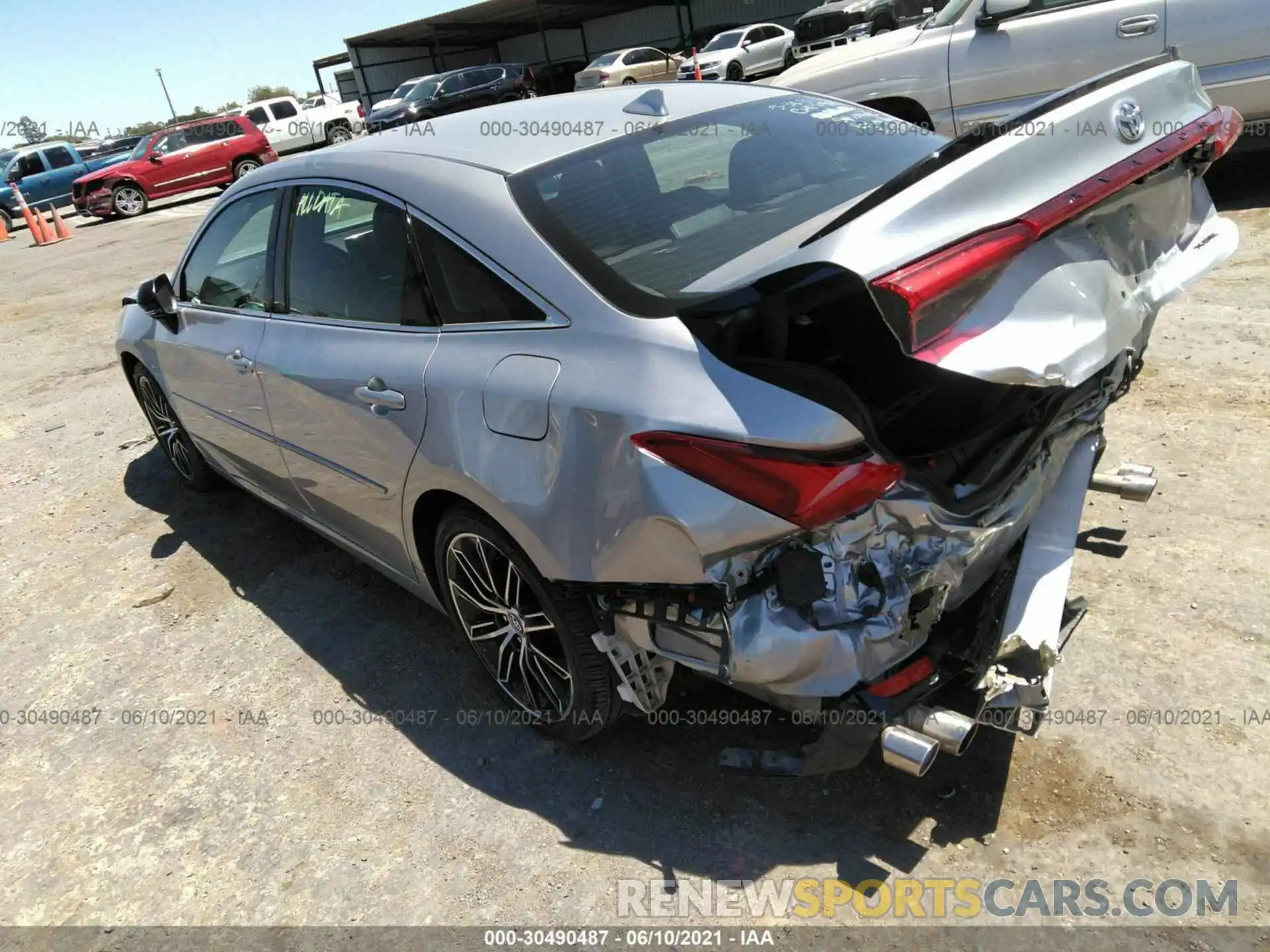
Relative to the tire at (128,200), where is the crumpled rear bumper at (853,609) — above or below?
below

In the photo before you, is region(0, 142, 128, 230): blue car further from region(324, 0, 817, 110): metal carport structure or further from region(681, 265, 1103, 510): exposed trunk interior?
region(681, 265, 1103, 510): exposed trunk interior

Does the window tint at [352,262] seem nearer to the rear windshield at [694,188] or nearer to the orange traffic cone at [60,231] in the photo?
the rear windshield at [694,188]

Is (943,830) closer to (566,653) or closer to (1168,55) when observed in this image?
(566,653)

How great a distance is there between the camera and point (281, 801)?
110 inches

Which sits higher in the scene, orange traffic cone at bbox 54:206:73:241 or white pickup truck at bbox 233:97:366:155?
white pickup truck at bbox 233:97:366:155

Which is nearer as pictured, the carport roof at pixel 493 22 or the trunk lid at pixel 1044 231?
the trunk lid at pixel 1044 231

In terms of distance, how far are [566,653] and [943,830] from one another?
3.51 feet

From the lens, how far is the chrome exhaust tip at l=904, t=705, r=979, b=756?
2.02 meters

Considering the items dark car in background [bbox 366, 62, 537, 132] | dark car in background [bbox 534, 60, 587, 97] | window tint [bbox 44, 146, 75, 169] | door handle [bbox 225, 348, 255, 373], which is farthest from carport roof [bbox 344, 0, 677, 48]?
door handle [bbox 225, 348, 255, 373]

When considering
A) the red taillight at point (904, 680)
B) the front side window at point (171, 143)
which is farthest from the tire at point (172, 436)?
the front side window at point (171, 143)

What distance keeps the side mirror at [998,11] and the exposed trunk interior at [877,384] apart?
478 centimetres

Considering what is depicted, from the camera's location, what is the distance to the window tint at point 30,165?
22.9m

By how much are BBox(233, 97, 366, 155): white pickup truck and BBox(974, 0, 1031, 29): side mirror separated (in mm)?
22453
